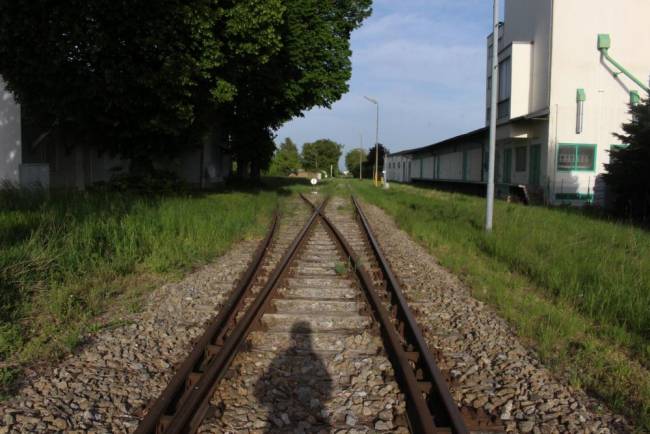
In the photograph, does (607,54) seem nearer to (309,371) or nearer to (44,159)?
(309,371)

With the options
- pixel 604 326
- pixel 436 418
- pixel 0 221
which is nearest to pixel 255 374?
pixel 436 418

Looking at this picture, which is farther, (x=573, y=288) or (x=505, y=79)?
(x=505, y=79)

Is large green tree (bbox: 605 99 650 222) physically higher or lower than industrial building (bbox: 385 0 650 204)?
lower

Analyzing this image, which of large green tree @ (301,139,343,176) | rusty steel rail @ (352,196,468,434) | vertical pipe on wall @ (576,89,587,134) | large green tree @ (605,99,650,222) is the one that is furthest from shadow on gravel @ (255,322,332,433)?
large green tree @ (301,139,343,176)

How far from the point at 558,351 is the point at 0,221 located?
8080 mm

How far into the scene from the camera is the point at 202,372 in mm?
4250

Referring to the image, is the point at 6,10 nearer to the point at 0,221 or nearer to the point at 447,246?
the point at 0,221

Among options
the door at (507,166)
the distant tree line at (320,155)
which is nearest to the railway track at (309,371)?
the door at (507,166)

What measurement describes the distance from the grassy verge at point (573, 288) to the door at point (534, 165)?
1068cm

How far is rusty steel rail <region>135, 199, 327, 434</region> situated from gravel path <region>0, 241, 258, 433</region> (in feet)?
0.76

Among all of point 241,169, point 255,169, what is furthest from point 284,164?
point 255,169

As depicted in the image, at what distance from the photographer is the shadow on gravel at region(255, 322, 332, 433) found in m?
3.75

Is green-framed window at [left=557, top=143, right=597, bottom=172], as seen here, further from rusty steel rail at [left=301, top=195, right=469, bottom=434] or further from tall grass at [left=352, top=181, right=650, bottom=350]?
rusty steel rail at [left=301, top=195, right=469, bottom=434]

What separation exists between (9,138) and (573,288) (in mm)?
20775
